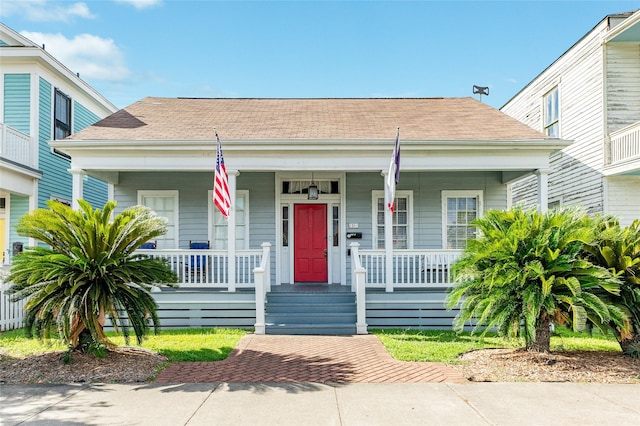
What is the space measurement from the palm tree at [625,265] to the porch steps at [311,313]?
14.0 feet

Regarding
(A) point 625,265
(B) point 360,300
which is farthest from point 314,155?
(A) point 625,265

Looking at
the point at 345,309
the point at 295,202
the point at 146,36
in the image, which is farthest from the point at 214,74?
the point at 345,309

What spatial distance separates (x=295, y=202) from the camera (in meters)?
11.9

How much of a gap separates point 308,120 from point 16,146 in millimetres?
7625

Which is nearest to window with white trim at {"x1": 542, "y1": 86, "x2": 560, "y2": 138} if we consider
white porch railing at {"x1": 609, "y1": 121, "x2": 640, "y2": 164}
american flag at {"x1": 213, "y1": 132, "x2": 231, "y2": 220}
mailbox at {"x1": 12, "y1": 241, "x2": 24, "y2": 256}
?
white porch railing at {"x1": 609, "y1": 121, "x2": 640, "y2": 164}

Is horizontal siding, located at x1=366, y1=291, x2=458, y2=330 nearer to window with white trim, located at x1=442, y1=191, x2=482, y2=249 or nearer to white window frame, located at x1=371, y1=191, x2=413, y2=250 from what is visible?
white window frame, located at x1=371, y1=191, x2=413, y2=250

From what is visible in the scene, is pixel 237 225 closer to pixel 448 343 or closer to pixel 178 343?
pixel 178 343

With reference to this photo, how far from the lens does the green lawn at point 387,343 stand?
7.06 metres

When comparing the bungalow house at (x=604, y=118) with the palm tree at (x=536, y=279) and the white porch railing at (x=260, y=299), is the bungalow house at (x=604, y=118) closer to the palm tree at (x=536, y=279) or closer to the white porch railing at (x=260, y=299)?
the palm tree at (x=536, y=279)

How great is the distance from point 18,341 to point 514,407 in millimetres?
7709

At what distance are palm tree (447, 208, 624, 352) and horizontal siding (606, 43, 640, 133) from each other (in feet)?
22.1

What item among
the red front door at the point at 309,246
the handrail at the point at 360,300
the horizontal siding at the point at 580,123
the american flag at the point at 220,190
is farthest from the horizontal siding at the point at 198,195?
the horizontal siding at the point at 580,123

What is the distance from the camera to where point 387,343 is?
7.88m

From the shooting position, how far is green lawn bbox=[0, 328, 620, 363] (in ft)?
23.2
